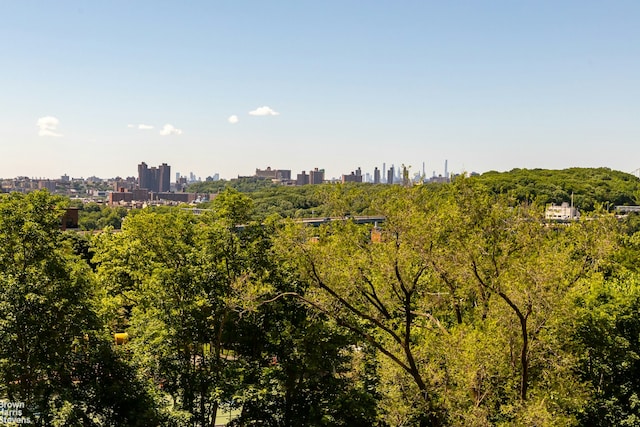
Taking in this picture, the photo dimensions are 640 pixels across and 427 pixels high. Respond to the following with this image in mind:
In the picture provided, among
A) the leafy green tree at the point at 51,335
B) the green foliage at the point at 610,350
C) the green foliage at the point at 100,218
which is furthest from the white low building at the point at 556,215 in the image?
the green foliage at the point at 100,218

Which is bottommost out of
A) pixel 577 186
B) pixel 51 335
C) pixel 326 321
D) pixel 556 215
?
pixel 51 335

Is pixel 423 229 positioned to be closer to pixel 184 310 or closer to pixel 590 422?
pixel 184 310

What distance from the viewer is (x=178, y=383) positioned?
46.8 feet

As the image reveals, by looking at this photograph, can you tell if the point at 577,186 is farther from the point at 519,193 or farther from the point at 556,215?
the point at 556,215

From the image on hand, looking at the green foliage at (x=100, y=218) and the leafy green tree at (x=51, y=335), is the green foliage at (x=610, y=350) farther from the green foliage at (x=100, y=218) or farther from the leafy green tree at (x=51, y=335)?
the green foliage at (x=100, y=218)

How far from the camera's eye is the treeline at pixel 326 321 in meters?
11.6

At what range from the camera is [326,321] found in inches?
536

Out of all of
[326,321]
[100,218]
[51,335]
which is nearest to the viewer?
[51,335]

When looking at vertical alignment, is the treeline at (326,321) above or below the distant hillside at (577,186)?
below

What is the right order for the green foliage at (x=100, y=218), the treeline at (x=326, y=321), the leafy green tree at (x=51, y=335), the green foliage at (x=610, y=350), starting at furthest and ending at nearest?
the green foliage at (x=100, y=218) < the green foliage at (x=610, y=350) < the treeline at (x=326, y=321) < the leafy green tree at (x=51, y=335)

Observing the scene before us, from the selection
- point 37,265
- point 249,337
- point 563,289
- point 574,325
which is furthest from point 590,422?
point 37,265

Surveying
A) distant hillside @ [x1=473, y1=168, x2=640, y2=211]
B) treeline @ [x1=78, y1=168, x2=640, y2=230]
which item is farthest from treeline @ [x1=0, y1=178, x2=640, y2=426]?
distant hillside @ [x1=473, y1=168, x2=640, y2=211]

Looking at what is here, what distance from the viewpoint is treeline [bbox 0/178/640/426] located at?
11.6 m

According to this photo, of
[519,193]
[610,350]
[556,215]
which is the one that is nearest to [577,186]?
[519,193]
